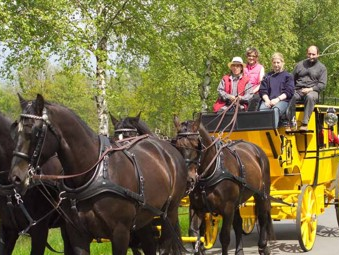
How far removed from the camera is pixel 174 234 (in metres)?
6.71

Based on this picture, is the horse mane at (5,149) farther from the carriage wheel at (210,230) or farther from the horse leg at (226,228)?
the carriage wheel at (210,230)

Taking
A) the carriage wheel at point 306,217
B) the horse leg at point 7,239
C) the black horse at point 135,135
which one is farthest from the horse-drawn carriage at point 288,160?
the horse leg at point 7,239

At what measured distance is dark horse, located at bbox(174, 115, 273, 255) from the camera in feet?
25.0

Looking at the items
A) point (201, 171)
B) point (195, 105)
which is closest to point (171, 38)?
point (195, 105)

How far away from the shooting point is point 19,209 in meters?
6.09

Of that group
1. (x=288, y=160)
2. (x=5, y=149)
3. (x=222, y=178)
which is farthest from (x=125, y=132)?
(x=288, y=160)

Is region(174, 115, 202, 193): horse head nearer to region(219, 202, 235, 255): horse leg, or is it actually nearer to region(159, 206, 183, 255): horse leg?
region(159, 206, 183, 255): horse leg

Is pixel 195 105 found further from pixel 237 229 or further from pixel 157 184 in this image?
pixel 157 184

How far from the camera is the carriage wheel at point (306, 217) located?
Answer: 30.3ft

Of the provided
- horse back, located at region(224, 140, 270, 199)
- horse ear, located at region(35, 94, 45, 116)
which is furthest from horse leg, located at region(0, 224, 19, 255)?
horse back, located at region(224, 140, 270, 199)

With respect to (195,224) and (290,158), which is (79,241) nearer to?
(195,224)

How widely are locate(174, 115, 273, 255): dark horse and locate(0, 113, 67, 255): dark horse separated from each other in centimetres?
183

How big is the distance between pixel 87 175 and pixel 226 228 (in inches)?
117

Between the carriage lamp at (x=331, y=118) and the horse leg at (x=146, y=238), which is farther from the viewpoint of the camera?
the carriage lamp at (x=331, y=118)
